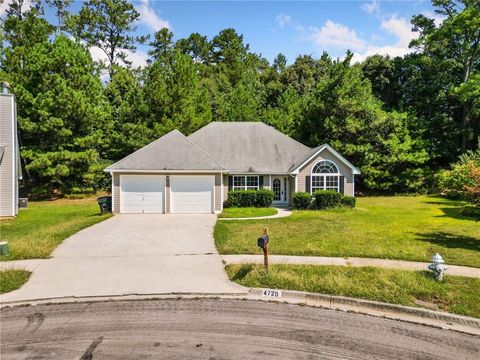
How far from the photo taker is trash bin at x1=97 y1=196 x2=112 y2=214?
20.9m

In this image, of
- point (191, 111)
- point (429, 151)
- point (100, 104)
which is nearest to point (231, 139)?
point (191, 111)

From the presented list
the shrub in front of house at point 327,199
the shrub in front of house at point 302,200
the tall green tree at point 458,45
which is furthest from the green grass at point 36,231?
the tall green tree at point 458,45

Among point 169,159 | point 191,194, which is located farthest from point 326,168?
point 169,159

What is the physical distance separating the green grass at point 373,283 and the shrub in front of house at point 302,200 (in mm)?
12950

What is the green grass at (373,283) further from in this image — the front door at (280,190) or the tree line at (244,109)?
the tree line at (244,109)

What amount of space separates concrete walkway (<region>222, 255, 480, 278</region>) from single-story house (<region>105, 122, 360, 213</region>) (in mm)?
11020

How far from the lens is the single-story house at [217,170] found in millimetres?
21172

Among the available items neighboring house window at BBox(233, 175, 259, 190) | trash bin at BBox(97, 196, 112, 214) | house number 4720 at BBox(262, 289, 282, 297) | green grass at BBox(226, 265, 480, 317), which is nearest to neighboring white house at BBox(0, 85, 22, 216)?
trash bin at BBox(97, 196, 112, 214)

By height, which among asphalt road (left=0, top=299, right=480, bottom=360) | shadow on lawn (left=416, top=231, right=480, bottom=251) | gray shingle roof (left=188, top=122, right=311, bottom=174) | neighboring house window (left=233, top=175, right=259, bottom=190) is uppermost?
gray shingle roof (left=188, top=122, right=311, bottom=174)

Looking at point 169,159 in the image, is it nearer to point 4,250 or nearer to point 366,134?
point 4,250

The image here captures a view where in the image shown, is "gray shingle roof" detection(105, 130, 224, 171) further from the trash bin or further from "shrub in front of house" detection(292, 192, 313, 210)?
"shrub in front of house" detection(292, 192, 313, 210)

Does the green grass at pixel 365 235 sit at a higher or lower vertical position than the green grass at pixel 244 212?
→ lower

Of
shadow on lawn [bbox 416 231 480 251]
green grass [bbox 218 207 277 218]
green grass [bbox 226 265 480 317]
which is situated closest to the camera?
green grass [bbox 226 265 480 317]

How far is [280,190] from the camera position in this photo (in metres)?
25.5
